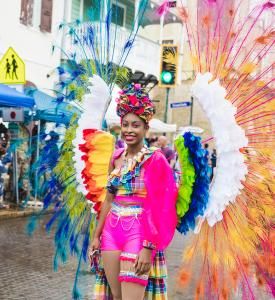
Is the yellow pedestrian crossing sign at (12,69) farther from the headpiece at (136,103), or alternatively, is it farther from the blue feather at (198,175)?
the blue feather at (198,175)

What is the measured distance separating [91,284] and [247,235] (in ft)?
9.02

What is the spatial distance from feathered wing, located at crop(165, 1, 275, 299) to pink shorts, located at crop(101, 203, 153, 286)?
11.6 inches

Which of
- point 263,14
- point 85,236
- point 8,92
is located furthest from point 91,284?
point 8,92

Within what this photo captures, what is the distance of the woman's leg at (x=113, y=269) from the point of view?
135 inches

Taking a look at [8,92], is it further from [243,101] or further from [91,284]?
[243,101]

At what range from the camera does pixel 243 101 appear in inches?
137

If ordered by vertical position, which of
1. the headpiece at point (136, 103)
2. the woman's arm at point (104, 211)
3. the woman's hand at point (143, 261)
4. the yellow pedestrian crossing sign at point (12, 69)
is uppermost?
the yellow pedestrian crossing sign at point (12, 69)

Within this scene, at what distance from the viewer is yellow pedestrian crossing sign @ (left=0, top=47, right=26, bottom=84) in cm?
985

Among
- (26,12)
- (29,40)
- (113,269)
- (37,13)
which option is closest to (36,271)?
(113,269)

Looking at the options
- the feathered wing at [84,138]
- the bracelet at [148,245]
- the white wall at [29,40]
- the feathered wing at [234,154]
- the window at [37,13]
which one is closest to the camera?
the bracelet at [148,245]

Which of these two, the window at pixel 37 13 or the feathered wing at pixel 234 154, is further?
the window at pixel 37 13

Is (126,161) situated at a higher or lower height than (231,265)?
higher

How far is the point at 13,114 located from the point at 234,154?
7720 millimetres

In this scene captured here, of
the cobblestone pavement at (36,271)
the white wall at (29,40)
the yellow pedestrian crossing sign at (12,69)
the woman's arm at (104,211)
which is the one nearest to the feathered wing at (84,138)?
the woman's arm at (104,211)
